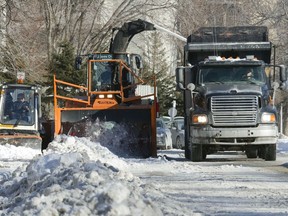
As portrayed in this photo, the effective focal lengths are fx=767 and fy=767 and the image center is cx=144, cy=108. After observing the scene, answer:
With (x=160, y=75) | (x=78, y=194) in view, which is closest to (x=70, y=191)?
(x=78, y=194)

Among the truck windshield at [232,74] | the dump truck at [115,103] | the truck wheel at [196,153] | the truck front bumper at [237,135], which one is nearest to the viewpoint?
the truck front bumper at [237,135]

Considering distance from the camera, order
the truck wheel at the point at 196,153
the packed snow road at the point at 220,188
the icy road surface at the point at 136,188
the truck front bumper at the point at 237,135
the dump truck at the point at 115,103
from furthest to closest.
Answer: the dump truck at the point at 115,103, the truck wheel at the point at 196,153, the truck front bumper at the point at 237,135, the packed snow road at the point at 220,188, the icy road surface at the point at 136,188

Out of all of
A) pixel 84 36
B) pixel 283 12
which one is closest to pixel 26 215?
pixel 283 12

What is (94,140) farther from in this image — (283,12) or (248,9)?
(248,9)

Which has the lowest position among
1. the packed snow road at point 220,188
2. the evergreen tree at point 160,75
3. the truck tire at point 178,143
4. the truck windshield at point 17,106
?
the packed snow road at point 220,188

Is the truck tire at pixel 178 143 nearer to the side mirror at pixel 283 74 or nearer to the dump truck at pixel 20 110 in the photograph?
the dump truck at pixel 20 110

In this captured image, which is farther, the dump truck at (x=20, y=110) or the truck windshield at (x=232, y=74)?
the dump truck at (x=20, y=110)

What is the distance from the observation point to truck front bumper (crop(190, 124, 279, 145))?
1912cm

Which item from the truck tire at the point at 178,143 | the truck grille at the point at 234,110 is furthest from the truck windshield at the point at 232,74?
the truck tire at the point at 178,143

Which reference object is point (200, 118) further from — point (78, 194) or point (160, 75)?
point (160, 75)

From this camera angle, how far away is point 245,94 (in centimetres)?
1934

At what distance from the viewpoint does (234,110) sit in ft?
63.2

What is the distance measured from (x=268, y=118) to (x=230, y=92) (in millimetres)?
1160

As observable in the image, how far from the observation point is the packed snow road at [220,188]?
9766mm
